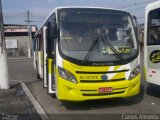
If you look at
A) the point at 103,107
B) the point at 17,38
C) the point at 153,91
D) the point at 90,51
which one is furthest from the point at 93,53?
the point at 17,38

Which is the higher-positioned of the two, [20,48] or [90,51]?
[90,51]

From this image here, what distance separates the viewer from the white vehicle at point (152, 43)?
406 inches

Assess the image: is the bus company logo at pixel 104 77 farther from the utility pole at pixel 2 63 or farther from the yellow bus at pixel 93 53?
the utility pole at pixel 2 63

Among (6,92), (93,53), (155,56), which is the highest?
(93,53)

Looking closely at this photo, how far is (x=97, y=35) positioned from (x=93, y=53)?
2.07ft

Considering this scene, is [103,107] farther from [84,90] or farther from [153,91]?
[153,91]

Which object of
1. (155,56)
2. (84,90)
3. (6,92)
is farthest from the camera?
(6,92)

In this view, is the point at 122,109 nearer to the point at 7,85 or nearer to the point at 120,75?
the point at 120,75

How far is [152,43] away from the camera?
34.9 ft

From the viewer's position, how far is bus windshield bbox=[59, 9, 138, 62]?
29.9ft

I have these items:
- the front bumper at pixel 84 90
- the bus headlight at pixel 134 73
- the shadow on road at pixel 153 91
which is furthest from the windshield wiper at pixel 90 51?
the shadow on road at pixel 153 91

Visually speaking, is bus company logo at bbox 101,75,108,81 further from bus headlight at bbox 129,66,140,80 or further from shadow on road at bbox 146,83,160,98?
shadow on road at bbox 146,83,160,98

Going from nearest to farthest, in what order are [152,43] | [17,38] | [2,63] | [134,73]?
[134,73] → [152,43] → [2,63] → [17,38]

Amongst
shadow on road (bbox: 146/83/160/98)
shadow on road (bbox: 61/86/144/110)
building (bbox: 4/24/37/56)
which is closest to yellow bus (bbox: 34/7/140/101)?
shadow on road (bbox: 61/86/144/110)
